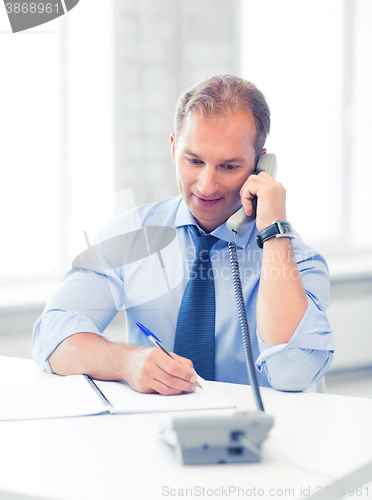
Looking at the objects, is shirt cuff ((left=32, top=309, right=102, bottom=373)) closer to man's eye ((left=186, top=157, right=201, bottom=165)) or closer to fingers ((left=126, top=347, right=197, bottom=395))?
fingers ((left=126, top=347, right=197, bottom=395))

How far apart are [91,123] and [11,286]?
78 centimetres

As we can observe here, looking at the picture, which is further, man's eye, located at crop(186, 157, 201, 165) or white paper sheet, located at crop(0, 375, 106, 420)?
man's eye, located at crop(186, 157, 201, 165)

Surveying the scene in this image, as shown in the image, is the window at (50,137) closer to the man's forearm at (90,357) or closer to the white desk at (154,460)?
the man's forearm at (90,357)

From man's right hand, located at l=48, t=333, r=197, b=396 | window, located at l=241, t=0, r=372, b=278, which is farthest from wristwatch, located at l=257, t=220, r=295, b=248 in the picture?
window, located at l=241, t=0, r=372, b=278

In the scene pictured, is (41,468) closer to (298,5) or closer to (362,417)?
(362,417)

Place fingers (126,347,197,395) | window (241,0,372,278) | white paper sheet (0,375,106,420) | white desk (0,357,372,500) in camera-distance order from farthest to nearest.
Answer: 1. window (241,0,372,278)
2. fingers (126,347,197,395)
3. white paper sheet (0,375,106,420)
4. white desk (0,357,372,500)

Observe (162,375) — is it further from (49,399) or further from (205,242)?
(205,242)

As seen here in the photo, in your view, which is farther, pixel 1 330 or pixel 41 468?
pixel 1 330

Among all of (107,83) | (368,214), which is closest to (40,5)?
(107,83)

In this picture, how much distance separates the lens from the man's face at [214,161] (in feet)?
4.12

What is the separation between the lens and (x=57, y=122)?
2.15m

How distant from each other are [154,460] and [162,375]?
0.28 meters

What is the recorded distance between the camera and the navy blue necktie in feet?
3.96

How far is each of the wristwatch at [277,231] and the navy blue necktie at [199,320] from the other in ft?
0.55
